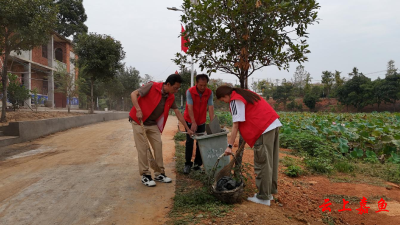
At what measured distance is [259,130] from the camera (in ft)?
10.5

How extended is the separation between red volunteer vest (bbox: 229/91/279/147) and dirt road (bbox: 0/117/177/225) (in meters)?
1.40

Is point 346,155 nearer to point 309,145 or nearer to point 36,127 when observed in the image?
point 309,145

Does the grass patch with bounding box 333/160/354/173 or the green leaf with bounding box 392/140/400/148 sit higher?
the green leaf with bounding box 392/140/400/148

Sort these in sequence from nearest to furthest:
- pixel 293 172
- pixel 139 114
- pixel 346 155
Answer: pixel 139 114, pixel 293 172, pixel 346 155

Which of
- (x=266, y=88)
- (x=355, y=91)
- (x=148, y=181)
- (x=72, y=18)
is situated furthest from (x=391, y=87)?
(x=72, y=18)

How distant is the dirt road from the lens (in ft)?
9.75

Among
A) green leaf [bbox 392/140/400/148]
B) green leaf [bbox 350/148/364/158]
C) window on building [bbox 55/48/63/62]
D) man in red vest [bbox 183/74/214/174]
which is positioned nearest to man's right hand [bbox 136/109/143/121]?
man in red vest [bbox 183/74/214/174]

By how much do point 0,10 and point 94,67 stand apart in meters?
8.93

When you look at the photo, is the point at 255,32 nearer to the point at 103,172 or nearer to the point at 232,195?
the point at 232,195

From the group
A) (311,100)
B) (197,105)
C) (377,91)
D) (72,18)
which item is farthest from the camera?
(311,100)

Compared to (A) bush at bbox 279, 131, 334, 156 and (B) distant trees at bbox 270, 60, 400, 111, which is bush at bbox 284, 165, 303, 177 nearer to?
(A) bush at bbox 279, 131, 334, 156

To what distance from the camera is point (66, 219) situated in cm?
289

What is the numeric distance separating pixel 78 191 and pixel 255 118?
9.10 feet

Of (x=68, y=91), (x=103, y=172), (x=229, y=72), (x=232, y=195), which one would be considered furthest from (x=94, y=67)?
(x=232, y=195)
